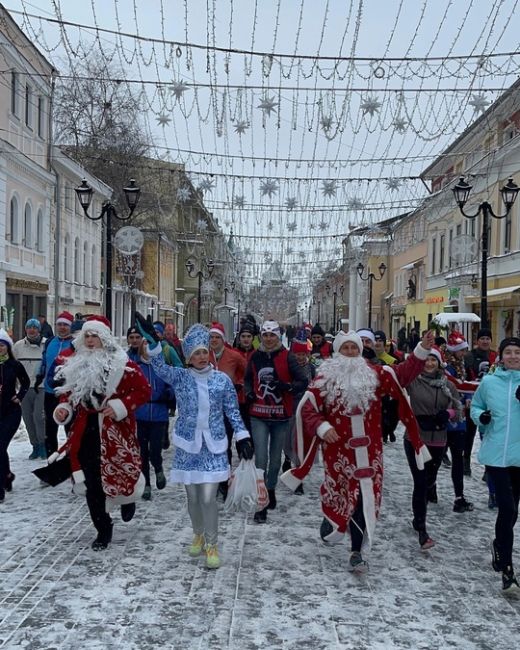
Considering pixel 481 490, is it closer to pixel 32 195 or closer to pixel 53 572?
pixel 53 572

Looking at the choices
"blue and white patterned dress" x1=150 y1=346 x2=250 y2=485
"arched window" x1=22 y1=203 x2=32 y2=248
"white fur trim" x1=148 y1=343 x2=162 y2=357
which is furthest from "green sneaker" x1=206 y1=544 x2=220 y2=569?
"arched window" x1=22 y1=203 x2=32 y2=248

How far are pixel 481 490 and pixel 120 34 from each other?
7571mm

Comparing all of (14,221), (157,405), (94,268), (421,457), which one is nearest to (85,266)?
(94,268)

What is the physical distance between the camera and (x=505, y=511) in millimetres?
4906

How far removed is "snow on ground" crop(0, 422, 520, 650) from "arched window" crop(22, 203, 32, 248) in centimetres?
1986

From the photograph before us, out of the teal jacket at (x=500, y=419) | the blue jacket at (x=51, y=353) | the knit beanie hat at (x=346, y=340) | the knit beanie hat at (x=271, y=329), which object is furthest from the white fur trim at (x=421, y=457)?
the blue jacket at (x=51, y=353)

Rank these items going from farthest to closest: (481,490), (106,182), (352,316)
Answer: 1. (352,316)
2. (106,182)
3. (481,490)

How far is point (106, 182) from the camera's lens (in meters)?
37.2

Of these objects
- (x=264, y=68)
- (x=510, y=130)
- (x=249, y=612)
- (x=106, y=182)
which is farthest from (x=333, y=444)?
(x=106, y=182)

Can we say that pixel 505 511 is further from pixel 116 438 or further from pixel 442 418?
pixel 116 438

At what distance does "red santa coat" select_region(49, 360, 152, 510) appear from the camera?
5.45 metres

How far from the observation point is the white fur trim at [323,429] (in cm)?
508

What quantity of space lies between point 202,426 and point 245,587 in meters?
1.19

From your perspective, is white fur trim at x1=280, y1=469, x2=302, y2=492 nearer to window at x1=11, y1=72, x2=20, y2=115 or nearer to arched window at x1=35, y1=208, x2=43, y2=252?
window at x1=11, y1=72, x2=20, y2=115
